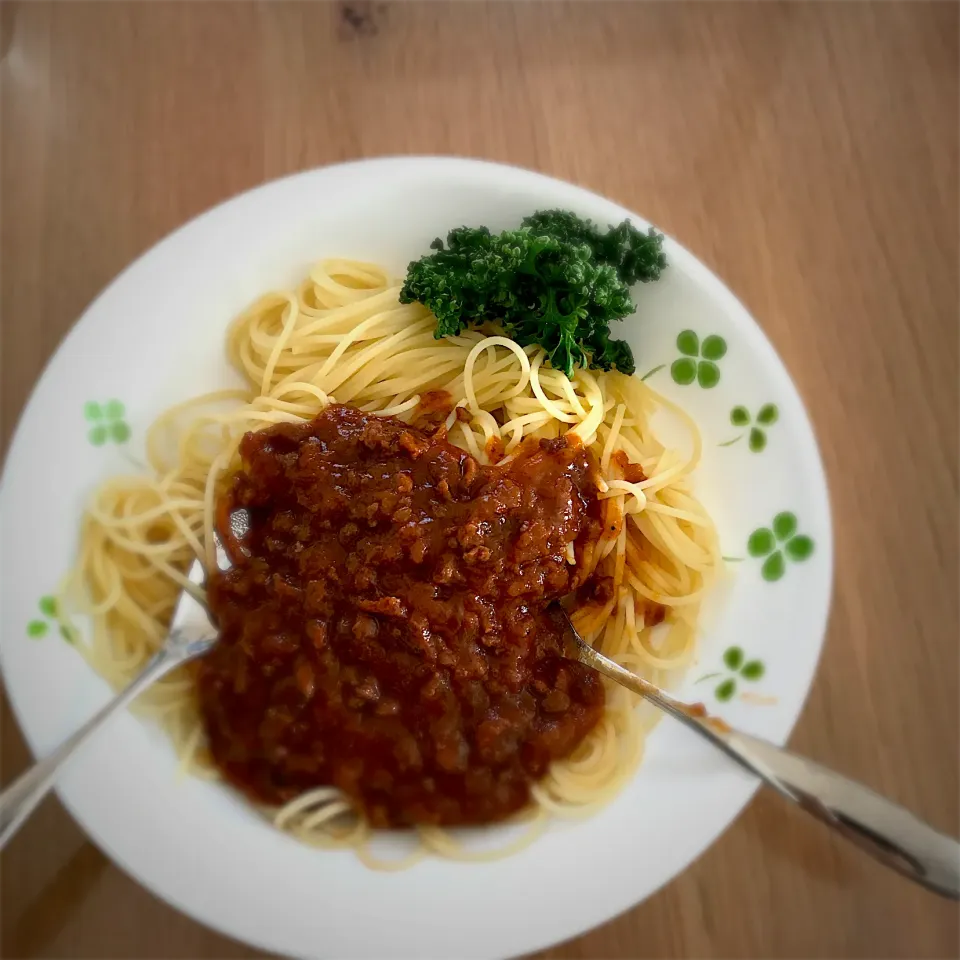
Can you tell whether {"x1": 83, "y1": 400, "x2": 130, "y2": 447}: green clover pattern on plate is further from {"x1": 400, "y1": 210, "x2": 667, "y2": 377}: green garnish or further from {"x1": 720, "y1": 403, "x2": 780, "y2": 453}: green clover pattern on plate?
{"x1": 720, "y1": 403, "x2": 780, "y2": 453}: green clover pattern on plate

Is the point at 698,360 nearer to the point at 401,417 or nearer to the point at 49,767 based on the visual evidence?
the point at 401,417

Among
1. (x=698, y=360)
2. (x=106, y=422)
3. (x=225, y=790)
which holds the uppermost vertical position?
(x=106, y=422)

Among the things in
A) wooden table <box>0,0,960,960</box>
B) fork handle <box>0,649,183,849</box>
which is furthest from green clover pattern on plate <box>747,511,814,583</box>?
fork handle <box>0,649,183,849</box>

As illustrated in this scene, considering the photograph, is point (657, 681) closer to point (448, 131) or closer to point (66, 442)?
point (66, 442)

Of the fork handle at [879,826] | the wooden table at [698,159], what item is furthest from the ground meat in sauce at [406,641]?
the wooden table at [698,159]

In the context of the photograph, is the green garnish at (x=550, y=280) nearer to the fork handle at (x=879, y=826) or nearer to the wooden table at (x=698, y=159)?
the wooden table at (x=698, y=159)

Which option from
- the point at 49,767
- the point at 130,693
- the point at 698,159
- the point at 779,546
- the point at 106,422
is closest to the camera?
the point at 49,767

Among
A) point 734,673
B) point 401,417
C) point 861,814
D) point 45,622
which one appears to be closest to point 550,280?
point 401,417
